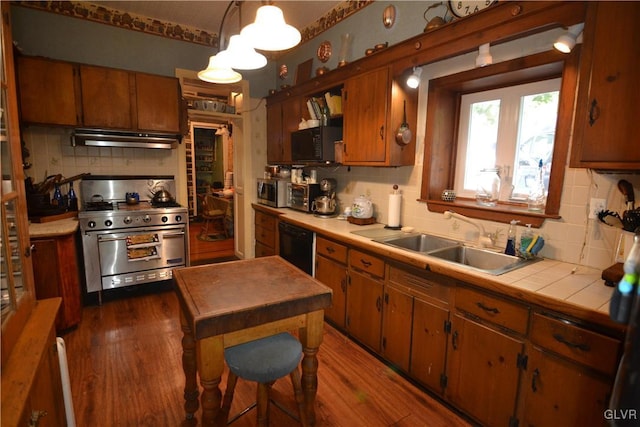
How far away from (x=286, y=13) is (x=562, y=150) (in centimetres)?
293

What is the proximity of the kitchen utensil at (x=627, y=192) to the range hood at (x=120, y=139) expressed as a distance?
3783mm

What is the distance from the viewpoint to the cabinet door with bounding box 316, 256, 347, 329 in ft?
8.50

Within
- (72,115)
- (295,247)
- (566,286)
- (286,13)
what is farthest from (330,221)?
(72,115)

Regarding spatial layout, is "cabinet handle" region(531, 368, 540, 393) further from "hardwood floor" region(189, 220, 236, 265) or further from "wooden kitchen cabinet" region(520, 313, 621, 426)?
"hardwood floor" region(189, 220, 236, 265)

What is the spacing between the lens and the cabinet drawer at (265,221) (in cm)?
371

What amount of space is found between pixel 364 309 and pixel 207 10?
3384 millimetres

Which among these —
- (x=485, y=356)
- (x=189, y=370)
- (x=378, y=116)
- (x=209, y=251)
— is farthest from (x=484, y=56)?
(x=209, y=251)

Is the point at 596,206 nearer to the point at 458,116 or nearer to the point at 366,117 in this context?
the point at 458,116

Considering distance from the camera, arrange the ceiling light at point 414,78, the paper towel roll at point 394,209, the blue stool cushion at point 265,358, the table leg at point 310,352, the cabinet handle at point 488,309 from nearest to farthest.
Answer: the blue stool cushion at point 265,358 < the table leg at point 310,352 < the cabinet handle at point 488,309 < the ceiling light at point 414,78 < the paper towel roll at point 394,209

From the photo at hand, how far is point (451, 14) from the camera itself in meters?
2.13

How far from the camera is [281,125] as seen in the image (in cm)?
390

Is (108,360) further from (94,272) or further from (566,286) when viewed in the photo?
(566,286)

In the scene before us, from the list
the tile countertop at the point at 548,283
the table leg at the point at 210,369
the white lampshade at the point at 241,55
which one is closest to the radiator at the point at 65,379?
the table leg at the point at 210,369

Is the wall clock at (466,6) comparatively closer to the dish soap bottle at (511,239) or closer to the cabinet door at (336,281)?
the dish soap bottle at (511,239)
